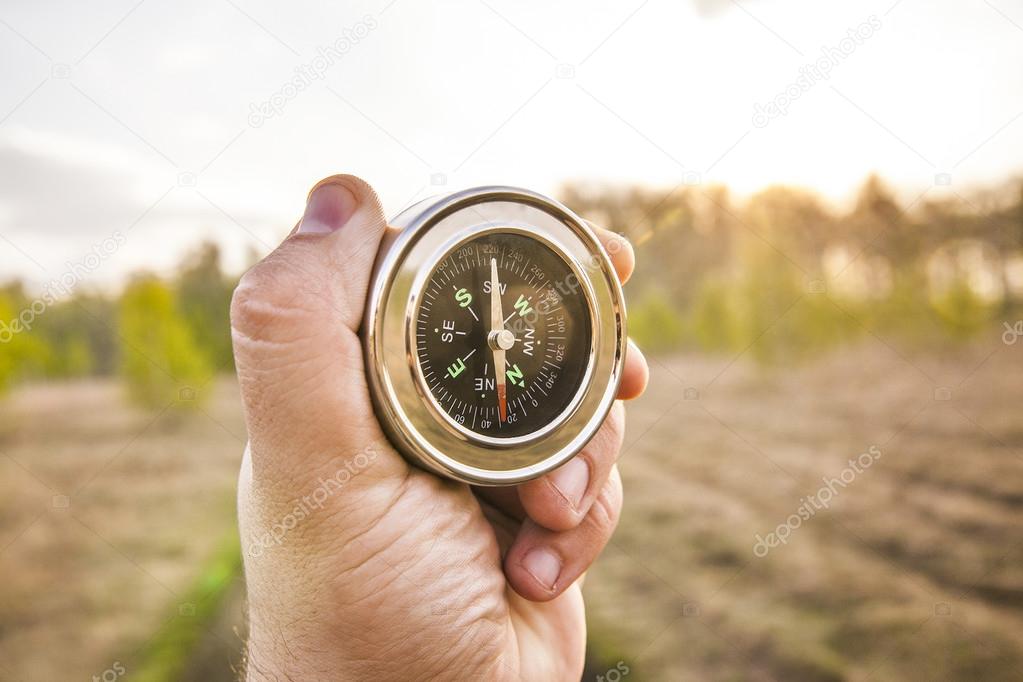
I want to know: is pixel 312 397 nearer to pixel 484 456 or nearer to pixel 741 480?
pixel 484 456

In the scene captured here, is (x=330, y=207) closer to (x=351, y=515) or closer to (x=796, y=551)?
(x=351, y=515)

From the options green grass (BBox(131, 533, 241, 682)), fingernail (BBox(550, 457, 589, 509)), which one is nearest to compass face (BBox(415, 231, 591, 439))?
fingernail (BBox(550, 457, 589, 509))

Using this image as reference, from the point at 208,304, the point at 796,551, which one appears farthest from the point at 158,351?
the point at 796,551

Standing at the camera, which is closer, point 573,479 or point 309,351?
point 309,351

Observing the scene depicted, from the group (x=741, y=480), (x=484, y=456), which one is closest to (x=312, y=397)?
(x=484, y=456)

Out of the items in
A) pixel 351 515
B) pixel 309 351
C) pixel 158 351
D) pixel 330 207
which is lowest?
pixel 158 351

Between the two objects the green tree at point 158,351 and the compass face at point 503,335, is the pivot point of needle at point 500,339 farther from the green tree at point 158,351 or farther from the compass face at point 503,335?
the green tree at point 158,351
